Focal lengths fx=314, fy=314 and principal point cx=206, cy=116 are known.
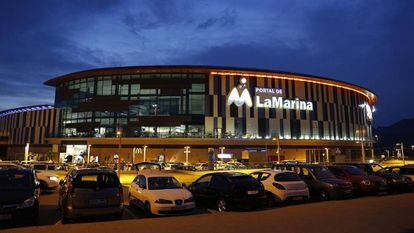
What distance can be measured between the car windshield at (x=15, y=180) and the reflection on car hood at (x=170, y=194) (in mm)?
3891

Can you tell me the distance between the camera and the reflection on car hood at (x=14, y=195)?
8.59 m

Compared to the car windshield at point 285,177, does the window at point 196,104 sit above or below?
above

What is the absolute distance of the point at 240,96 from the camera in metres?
54.4

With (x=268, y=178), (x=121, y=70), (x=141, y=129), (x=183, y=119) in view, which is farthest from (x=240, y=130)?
(x=268, y=178)

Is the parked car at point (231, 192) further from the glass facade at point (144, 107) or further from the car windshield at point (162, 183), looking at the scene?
the glass facade at point (144, 107)

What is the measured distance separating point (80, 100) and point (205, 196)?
2002 inches

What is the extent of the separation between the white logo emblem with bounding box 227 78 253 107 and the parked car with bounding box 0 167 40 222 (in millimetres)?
45070

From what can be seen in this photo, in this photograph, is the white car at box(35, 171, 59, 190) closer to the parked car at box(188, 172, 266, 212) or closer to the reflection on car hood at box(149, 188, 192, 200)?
the reflection on car hood at box(149, 188, 192, 200)

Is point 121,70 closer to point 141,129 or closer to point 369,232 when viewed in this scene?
point 141,129

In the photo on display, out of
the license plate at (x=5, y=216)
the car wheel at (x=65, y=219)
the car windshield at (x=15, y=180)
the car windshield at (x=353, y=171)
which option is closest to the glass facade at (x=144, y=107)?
the car windshield at (x=353, y=171)

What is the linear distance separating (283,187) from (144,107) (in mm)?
42703

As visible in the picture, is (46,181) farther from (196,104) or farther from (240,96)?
(240,96)

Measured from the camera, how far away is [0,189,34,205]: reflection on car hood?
8.59 meters

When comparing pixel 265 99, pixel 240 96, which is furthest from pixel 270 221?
pixel 265 99
